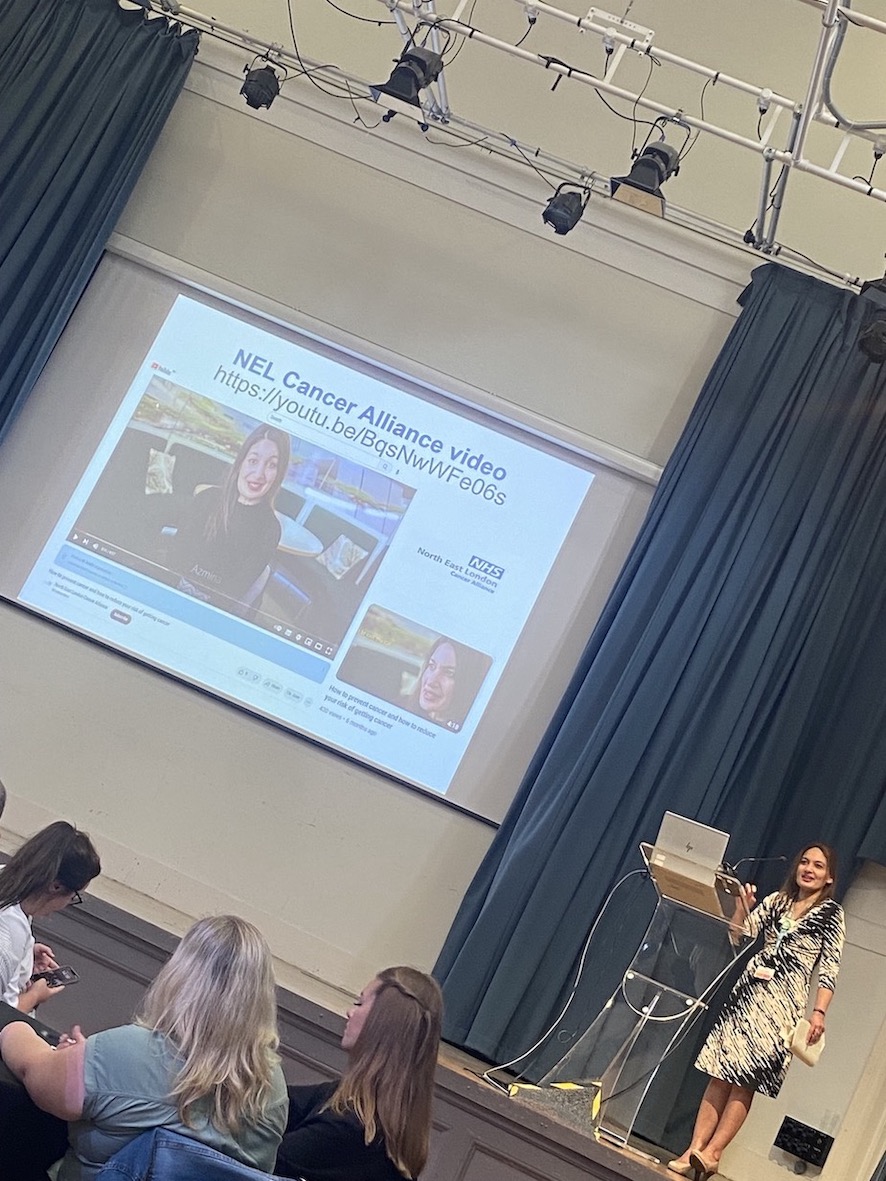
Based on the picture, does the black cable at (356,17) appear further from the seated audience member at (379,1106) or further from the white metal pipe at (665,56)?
the seated audience member at (379,1106)

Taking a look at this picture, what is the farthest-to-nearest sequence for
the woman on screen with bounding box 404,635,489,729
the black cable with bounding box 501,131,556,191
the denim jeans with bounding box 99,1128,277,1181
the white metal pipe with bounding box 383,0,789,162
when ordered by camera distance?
the black cable with bounding box 501,131,556,191 → the woman on screen with bounding box 404,635,489,729 → the white metal pipe with bounding box 383,0,789,162 → the denim jeans with bounding box 99,1128,277,1181

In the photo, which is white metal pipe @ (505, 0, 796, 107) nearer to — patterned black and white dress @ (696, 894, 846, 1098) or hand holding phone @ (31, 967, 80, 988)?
patterned black and white dress @ (696, 894, 846, 1098)

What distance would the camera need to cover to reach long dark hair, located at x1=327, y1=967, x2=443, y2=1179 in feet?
7.32

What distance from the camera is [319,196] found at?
5.70m

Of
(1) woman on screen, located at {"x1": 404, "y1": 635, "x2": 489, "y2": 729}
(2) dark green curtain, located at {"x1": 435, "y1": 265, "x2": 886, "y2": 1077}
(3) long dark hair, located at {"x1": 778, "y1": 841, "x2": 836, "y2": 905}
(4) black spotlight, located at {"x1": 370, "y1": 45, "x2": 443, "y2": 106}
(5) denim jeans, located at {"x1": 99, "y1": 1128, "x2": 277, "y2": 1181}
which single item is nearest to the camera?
(5) denim jeans, located at {"x1": 99, "y1": 1128, "x2": 277, "y2": 1181}

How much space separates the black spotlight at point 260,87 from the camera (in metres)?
5.22

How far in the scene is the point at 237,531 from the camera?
5.48m

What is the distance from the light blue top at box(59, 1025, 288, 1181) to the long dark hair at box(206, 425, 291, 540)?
145 inches

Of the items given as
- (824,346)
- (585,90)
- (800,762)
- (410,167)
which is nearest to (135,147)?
(410,167)

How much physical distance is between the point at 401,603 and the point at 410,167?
202 cm

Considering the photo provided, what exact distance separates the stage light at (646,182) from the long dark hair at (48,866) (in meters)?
3.03

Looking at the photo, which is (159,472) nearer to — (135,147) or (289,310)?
(289,310)

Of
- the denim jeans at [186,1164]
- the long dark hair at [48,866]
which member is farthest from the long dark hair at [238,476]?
the denim jeans at [186,1164]

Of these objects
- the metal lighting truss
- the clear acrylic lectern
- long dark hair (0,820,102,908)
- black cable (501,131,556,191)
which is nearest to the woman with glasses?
long dark hair (0,820,102,908)
